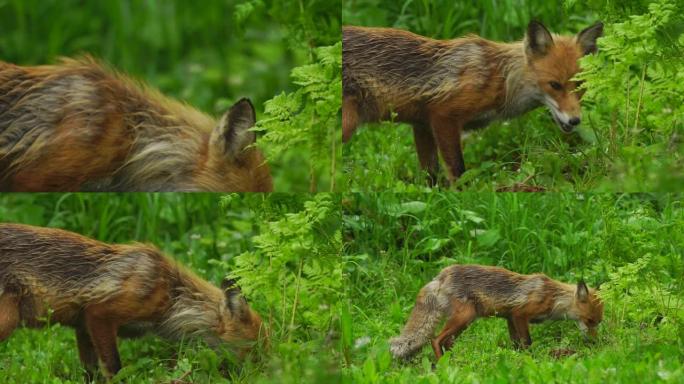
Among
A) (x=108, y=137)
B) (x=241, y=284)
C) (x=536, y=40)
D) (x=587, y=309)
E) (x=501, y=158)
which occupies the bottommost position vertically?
(x=587, y=309)

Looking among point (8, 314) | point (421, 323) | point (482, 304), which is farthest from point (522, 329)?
point (8, 314)

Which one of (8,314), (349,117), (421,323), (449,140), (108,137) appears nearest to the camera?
(108,137)

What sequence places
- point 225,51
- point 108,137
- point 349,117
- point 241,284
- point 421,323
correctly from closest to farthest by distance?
point 108,137 < point 349,117 < point 421,323 < point 241,284 < point 225,51

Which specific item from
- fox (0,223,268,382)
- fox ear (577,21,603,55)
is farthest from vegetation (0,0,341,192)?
fox ear (577,21,603,55)

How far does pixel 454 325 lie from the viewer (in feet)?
21.7

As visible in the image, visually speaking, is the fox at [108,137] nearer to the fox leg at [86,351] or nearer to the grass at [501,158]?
the grass at [501,158]

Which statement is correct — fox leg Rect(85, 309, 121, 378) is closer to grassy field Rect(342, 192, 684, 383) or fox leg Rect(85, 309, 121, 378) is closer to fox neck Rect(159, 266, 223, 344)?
fox neck Rect(159, 266, 223, 344)

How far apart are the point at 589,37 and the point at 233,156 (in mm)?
1896

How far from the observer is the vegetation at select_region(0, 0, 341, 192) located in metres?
6.45

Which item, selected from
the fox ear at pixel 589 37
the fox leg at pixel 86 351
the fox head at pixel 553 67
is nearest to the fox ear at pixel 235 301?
the fox leg at pixel 86 351

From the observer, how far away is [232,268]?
6.90 meters

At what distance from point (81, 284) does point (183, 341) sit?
2.02 ft

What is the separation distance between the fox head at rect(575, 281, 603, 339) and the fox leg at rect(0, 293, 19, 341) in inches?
113

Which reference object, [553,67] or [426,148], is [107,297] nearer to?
[426,148]
